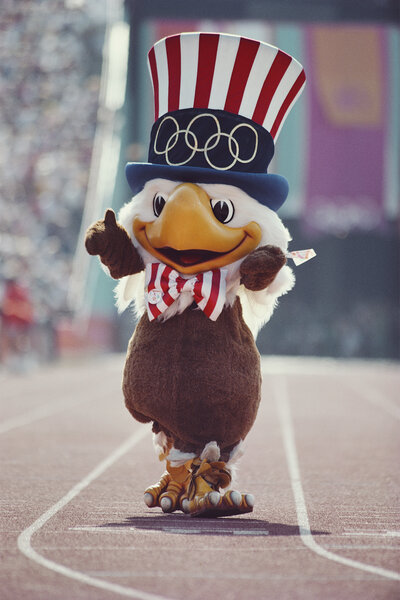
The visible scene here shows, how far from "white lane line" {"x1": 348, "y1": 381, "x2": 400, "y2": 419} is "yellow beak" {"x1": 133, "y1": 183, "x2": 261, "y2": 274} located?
317 inches

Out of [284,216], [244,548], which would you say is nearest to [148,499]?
[244,548]

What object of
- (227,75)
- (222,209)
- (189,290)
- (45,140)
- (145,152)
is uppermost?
(145,152)

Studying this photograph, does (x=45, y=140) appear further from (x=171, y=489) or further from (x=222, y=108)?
(x=171, y=489)

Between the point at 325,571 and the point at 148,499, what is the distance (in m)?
1.86

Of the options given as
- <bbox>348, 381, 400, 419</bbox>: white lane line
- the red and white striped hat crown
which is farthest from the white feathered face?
<bbox>348, 381, 400, 419</bbox>: white lane line

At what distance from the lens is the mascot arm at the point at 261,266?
20.5ft

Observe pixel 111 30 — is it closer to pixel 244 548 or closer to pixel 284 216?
pixel 284 216

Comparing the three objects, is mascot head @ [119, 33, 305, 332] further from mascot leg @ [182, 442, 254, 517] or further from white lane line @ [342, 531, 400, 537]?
white lane line @ [342, 531, 400, 537]

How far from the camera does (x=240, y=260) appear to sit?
21.0ft

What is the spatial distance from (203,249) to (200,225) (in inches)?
5.1

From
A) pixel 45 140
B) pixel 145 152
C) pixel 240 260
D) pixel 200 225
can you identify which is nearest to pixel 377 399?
pixel 240 260

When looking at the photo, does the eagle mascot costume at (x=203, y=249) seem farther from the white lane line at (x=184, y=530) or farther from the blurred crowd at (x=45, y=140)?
the blurred crowd at (x=45, y=140)

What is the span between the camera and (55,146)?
33906mm

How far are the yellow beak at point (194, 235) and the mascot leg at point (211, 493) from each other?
3.07ft
